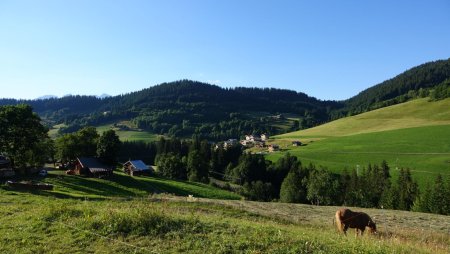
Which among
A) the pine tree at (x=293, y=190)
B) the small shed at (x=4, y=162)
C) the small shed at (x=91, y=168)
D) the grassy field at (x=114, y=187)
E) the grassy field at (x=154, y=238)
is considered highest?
the grassy field at (x=154, y=238)

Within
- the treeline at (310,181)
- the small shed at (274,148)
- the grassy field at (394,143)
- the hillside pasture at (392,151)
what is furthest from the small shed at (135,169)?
the small shed at (274,148)

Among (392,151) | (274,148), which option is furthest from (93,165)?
(274,148)

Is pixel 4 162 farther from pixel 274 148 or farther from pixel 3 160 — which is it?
pixel 274 148

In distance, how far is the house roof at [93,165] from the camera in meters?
72.8

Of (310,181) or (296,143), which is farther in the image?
(296,143)

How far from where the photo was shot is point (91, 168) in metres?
Answer: 73.1

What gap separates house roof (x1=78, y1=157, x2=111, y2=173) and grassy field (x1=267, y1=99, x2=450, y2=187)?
223ft

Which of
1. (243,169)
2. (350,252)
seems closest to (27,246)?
(350,252)

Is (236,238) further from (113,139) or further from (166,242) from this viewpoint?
(113,139)

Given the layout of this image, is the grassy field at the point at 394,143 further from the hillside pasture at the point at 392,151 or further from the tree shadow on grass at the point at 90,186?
the tree shadow on grass at the point at 90,186

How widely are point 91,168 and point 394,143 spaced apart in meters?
100

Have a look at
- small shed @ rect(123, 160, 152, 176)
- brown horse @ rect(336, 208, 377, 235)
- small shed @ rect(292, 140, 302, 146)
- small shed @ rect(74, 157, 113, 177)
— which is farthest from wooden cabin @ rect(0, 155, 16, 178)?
small shed @ rect(292, 140, 302, 146)

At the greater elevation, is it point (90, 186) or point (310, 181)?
point (90, 186)

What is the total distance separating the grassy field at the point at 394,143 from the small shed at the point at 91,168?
67832 mm
